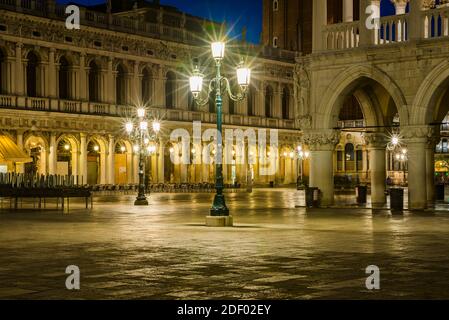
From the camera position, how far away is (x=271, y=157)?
234 feet

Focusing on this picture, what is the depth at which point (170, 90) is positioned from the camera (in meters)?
62.0

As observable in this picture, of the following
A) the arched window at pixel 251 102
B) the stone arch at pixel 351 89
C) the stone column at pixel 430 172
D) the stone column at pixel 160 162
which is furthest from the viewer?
the arched window at pixel 251 102

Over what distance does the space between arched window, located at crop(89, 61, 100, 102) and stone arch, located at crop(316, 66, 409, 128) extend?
1224 inches

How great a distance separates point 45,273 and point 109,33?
4596cm

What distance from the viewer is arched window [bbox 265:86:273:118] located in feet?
233

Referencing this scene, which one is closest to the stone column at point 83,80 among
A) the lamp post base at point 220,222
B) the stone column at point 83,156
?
the stone column at point 83,156

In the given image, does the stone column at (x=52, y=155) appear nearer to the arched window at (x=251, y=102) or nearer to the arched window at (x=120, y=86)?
the arched window at (x=120, y=86)

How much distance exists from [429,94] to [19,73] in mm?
32239

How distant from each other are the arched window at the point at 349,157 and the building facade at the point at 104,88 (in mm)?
10051

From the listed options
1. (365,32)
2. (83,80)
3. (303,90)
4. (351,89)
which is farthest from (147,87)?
(365,32)

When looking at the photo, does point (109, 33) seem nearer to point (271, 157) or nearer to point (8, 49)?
point (8, 49)

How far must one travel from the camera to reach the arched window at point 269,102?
71.1 m
